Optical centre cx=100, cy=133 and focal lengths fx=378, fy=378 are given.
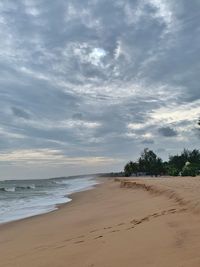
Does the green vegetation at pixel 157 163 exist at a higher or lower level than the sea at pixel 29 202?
higher

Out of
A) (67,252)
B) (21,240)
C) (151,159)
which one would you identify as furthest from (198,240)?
(151,159)

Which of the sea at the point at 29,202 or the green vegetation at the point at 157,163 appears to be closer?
the sea at the point at 29,202

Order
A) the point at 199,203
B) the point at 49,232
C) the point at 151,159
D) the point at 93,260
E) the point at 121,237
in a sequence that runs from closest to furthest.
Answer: the point at 93,260 < the point at 121,237 < the point at 199,203 < the point at 49,232 < the point at 151,159

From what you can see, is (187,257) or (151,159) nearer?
(187,257)

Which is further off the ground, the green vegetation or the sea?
the green vegetation

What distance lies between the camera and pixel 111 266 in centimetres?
564

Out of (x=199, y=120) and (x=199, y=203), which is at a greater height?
(x=199, y=120)

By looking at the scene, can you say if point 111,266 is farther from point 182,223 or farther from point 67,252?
point 182,223

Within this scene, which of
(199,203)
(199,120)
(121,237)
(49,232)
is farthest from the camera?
(199,120)

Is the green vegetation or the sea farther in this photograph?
the green vegetation

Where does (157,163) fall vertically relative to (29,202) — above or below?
above

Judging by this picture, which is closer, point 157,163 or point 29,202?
point 29,202

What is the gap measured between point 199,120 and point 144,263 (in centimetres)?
6157

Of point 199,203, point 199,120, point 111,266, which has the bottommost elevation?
point 111,266
